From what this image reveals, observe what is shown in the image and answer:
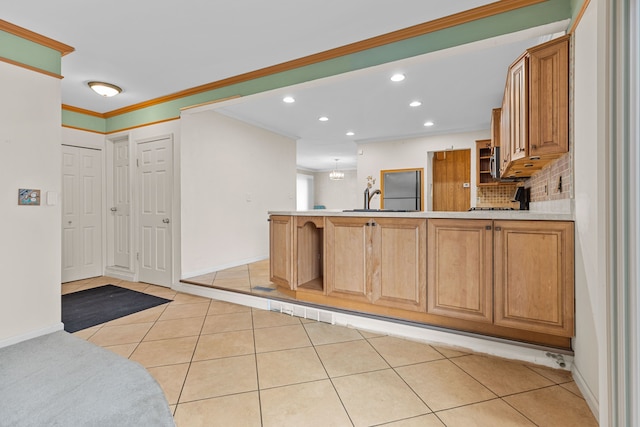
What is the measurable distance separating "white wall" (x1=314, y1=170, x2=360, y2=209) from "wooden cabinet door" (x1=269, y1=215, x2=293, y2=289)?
24.8 ft

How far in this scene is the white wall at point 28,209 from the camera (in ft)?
7.94

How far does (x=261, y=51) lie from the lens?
2.83 m

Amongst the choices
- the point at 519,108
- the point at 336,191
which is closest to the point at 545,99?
the point at 519,108

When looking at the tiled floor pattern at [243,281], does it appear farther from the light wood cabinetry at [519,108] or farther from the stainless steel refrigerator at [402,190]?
the stainless steel refrigerator at [402,190]

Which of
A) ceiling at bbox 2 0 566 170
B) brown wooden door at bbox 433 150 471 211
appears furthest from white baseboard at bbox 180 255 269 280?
brown wooden door at bbox 433 150 471 211

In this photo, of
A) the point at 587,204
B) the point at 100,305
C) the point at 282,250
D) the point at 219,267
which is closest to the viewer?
the point at 587,204

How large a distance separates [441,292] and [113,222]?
16.3ft

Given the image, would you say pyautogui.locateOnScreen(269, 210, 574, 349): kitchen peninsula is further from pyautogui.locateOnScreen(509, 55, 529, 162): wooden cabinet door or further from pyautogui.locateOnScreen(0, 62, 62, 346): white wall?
pyautogui.locateOnScreen(0, 62, 62, 346): white wall

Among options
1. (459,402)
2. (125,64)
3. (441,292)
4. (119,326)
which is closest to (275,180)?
(125,64)

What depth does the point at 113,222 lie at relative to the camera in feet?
15.7

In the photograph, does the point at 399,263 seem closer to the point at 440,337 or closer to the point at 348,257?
the point at 348,257

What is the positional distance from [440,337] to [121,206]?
15.8 ft

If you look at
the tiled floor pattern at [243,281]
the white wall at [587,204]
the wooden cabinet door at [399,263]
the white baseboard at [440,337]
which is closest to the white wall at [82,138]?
the tiled floor pattern at [243,281]

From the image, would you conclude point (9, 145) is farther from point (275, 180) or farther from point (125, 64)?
point (275, 180)
